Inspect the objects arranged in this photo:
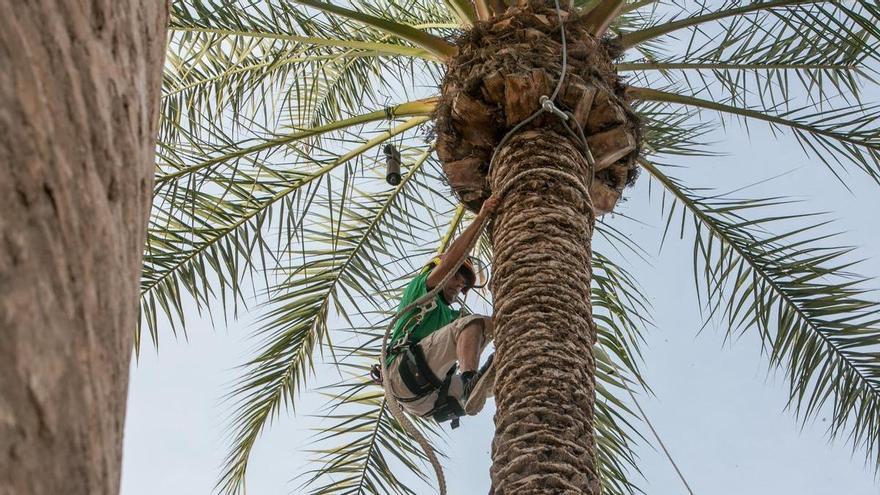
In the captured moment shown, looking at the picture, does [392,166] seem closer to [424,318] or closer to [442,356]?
[424,318]

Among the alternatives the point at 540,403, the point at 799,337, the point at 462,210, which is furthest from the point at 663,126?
the point at 540,403

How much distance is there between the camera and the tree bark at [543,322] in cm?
388

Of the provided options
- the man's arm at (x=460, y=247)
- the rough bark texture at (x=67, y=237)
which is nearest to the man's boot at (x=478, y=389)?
the man's arm at (x=460, y=247)

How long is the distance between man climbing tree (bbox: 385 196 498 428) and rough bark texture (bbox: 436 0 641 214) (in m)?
0.47

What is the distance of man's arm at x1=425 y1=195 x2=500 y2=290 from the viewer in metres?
5.11

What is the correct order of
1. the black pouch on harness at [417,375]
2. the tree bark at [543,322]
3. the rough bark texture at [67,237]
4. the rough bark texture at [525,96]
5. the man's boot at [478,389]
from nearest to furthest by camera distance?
the rough bark texture at [67,237]
the tree bark at [543,322]
the rough bark texture at [525,96]
the man's boot at [478,389]
the black pouch on harness at [417,375]

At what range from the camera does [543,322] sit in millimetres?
4363

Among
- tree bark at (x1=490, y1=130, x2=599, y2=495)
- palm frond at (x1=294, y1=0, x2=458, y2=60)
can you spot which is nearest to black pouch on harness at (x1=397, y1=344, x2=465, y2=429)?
tree bark at (x1=490, y1=130, x2=599, y2=495)

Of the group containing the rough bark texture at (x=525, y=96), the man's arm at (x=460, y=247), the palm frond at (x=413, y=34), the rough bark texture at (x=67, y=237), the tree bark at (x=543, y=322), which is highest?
the palm frond at (x=413, y=34)

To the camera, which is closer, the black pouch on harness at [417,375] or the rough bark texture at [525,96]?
the rough bark texture at [525,96]

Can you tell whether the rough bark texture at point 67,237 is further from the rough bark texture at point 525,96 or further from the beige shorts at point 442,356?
the beige shorts at point 442,356

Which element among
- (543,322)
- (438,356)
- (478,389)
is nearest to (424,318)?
(438,356)

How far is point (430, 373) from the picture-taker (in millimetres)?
5801

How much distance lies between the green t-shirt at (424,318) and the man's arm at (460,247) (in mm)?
410
